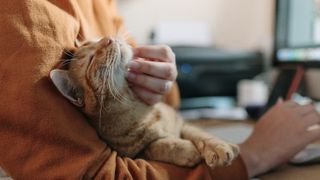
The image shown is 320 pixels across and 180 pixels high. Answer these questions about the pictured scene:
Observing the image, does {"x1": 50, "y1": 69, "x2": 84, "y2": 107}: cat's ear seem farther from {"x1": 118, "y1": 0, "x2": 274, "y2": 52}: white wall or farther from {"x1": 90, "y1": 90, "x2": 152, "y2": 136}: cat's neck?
{"x1": 118, "y1": 0, "x2": 274, "y2": 52}: white wall

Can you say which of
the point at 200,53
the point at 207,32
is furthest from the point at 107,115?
the point at 207,32

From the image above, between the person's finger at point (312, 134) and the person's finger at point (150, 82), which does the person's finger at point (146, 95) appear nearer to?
the person's finger at point (150, 82)

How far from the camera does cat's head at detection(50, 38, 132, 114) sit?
2.31ft

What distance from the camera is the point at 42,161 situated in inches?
21.2

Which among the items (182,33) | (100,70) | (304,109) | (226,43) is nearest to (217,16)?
(226,43)

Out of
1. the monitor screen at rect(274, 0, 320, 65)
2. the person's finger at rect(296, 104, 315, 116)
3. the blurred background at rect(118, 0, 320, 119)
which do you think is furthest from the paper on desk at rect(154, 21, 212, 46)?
the person's finger at rect(296, 104, 315, 116)

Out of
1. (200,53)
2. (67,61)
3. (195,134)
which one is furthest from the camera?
(200,53)

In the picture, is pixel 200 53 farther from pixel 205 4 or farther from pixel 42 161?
pixel 42 161

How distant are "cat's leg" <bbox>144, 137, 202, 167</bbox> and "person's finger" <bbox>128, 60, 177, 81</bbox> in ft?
0.37

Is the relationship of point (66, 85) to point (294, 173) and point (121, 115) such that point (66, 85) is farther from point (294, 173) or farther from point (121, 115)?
point (294, 173)

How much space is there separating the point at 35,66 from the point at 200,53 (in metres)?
1.22

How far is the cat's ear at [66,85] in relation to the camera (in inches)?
23.2

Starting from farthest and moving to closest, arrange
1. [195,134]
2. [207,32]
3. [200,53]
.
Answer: [207,32], [200,53], [195,134]

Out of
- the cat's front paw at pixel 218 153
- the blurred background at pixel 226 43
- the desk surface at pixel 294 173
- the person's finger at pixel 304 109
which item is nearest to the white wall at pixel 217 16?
the blurred background at pixel 226 43
